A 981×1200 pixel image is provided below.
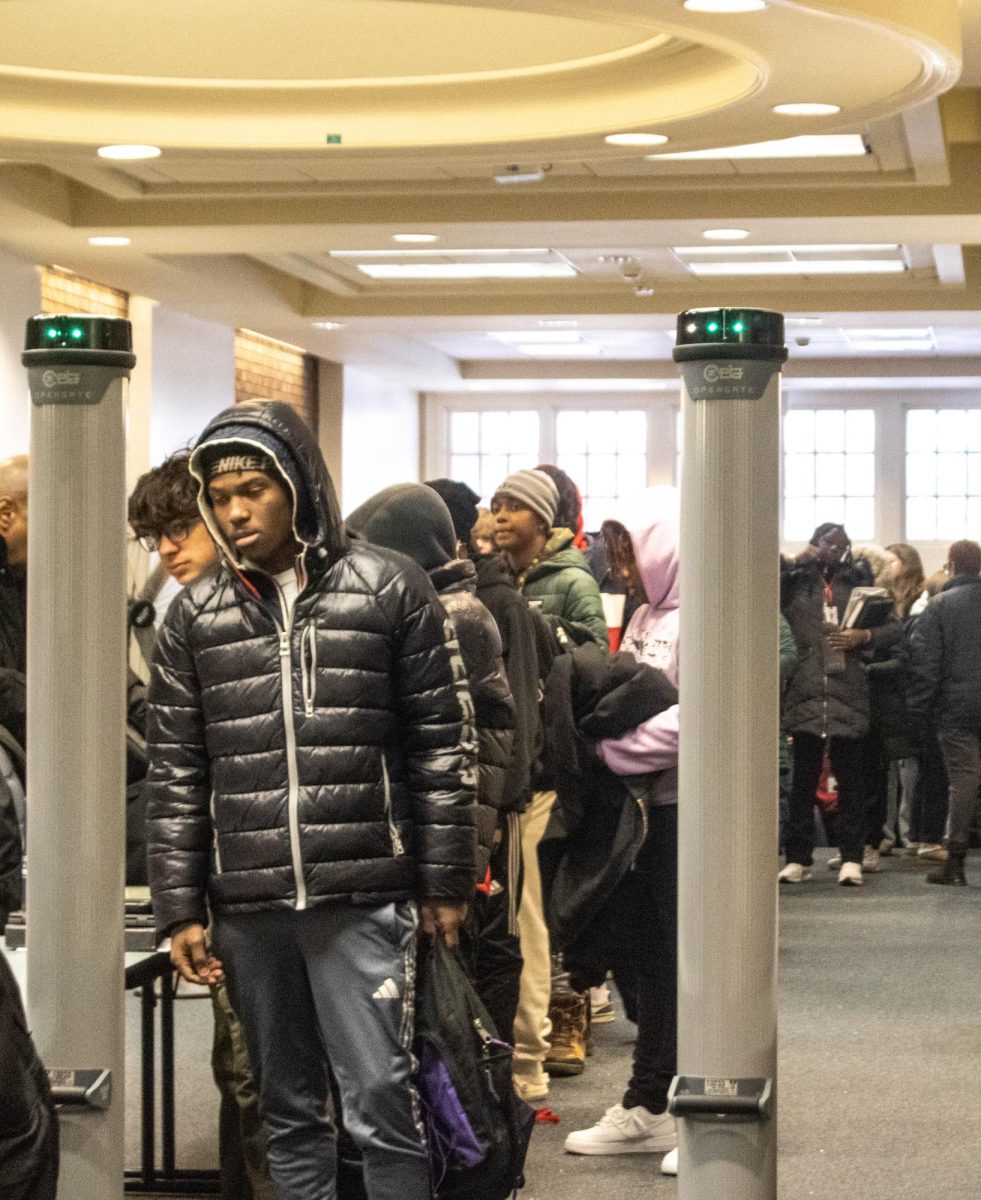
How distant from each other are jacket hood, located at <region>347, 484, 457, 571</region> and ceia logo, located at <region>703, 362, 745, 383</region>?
5.02ft

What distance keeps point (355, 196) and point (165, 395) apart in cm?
317

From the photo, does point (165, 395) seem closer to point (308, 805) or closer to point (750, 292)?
point (750, 292)

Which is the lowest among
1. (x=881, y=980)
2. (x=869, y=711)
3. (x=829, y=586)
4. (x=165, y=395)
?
(x=881, y=980)

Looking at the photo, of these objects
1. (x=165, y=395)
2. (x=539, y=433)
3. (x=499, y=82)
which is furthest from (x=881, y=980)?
(x=539, y=433)

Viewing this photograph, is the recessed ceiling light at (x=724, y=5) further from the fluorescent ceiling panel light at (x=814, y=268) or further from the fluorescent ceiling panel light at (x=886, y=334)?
the fluorescent ceiling panel light at (x=886, y=334)

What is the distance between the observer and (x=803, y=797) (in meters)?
8.91

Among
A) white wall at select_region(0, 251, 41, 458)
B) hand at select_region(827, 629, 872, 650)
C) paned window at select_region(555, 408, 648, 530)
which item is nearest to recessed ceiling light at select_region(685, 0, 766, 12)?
hand at select_region(827, 629, 872, 650)

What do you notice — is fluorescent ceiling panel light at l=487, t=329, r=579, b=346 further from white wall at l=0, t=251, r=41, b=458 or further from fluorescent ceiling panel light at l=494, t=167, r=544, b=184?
fluorescent ceiling panel light at l=494, t=167, r=544, b=184

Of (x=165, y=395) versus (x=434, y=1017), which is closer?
(x=434, y=1017)

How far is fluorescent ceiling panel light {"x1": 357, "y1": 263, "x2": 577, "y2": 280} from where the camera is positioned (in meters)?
12.0

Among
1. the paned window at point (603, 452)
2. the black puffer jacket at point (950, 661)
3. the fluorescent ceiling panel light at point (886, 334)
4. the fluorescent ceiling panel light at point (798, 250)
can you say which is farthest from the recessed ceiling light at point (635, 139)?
the paned window at point (603, 452)

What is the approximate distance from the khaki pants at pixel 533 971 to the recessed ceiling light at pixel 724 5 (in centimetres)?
225

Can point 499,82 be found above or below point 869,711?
above

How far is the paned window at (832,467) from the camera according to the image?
1886cm
